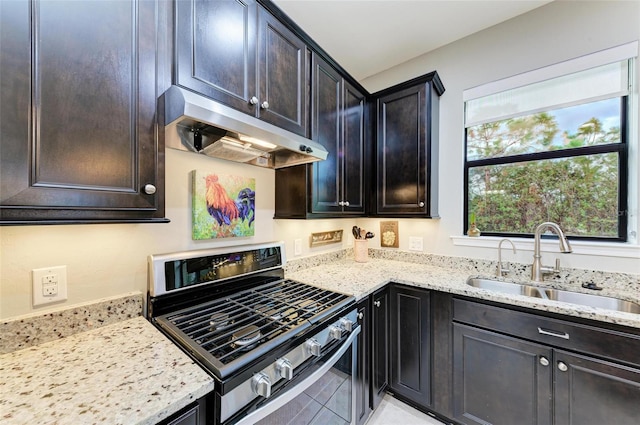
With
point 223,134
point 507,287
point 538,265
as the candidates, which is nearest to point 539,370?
point 507,287

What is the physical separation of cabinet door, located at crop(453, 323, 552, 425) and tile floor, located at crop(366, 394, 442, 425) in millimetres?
222

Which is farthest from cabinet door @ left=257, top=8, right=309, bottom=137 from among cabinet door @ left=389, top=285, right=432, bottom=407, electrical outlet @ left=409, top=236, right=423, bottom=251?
electrical outlet @ left=409, top=236, right=423, bottom=251

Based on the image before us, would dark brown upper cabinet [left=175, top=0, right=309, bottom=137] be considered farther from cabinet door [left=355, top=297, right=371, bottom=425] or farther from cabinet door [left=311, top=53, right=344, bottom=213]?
cabinet door [left=355, top=297, right=371, bottom=425]

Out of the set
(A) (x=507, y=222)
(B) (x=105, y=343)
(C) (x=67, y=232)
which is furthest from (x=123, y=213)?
(A) (x=507, y=222)

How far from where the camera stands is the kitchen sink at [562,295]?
142 centimetres

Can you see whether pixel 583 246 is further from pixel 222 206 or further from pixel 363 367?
pixel 222 206

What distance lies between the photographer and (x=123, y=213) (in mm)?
823

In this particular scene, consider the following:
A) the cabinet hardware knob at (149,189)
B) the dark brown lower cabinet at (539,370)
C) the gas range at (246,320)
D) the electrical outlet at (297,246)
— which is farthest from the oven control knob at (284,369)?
the dark brown lower cabinet at (539,370)

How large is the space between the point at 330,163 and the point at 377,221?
99 cm

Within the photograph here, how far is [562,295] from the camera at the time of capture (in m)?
1.59

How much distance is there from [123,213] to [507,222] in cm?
242

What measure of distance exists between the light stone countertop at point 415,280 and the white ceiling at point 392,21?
1.90 metres

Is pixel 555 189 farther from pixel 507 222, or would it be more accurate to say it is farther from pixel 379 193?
pixel 379 193

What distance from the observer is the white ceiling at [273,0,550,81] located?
1.73 metres
